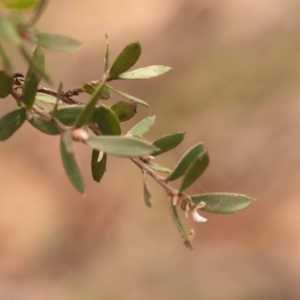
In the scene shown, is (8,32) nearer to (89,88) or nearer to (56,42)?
(56,42)

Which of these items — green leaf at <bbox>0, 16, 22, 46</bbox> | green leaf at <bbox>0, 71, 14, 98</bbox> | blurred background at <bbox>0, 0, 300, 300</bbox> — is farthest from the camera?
blurred background at <bbox>0, 0, 300, 300</bbox>

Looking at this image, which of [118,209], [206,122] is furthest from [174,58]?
[118,209]

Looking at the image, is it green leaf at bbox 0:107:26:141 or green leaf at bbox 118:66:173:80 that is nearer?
green leaf at bbox 0:107:26:141

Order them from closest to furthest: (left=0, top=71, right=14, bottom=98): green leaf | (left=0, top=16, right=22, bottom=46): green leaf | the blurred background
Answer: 1. (left=0, top=16, right=22, bottom=46): green leaf
2. (left=0, top=71, right=14, bottom=98): green leaf
3. the blurred background

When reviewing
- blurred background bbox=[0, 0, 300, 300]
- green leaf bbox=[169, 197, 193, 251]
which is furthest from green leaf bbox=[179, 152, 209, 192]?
blurred background bbox=[0, 0, 300, 300]

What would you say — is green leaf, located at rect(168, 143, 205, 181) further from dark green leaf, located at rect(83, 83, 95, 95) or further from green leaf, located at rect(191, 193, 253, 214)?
dark green leaf, located at rect(83, 83, 95, 95)

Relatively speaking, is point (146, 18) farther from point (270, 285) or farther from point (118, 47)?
point (270, 285)
